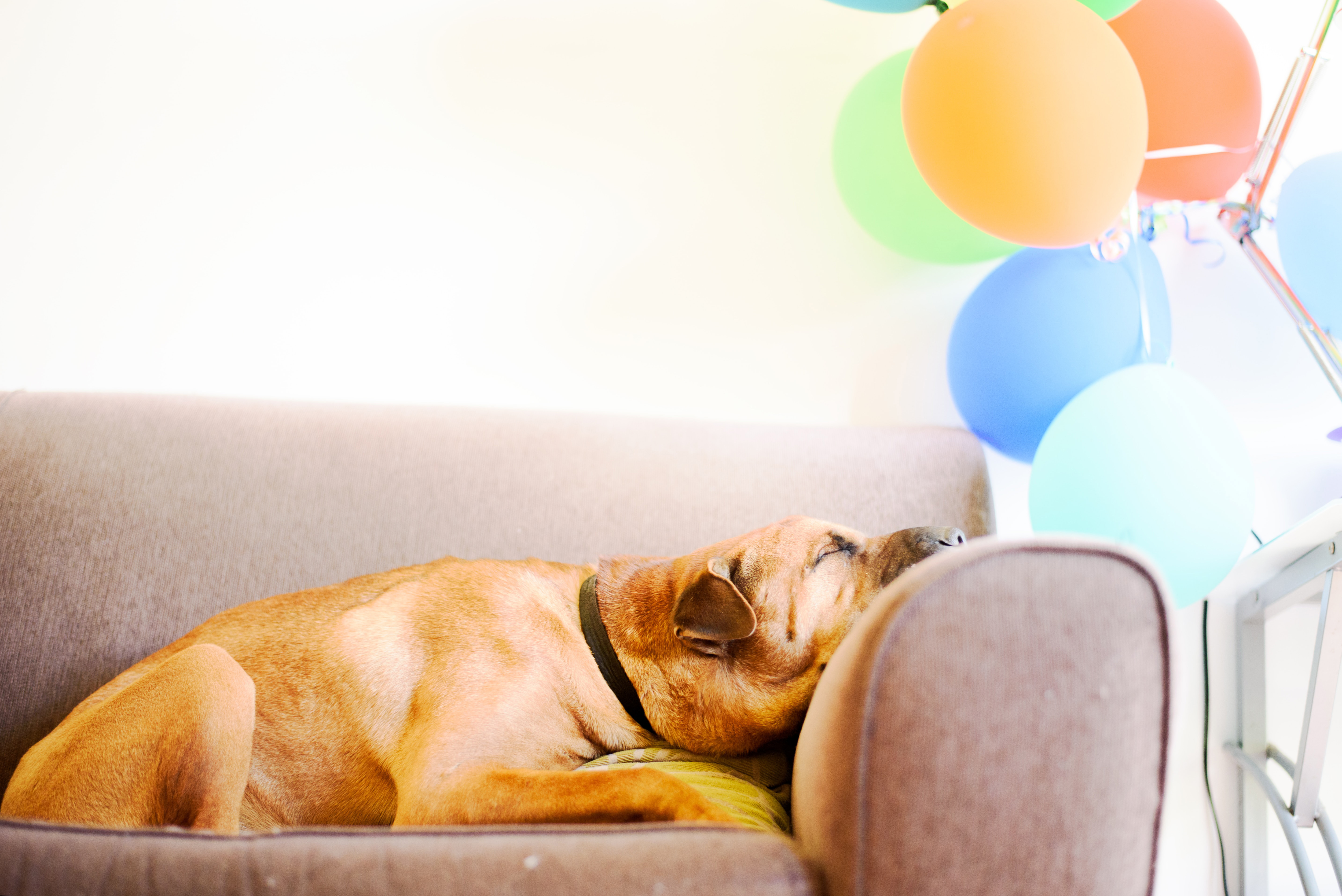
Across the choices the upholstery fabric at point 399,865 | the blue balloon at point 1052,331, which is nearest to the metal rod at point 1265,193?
the blue balloon at point 1052,331

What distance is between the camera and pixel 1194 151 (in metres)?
1.99

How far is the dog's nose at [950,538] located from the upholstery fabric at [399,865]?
0.75m

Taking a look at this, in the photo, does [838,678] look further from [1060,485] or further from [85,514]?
[85,514]

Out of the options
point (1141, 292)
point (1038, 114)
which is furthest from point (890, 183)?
point (1141, 292)

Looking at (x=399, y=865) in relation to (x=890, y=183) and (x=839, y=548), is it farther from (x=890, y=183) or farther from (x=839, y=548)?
(x=890, y=183)

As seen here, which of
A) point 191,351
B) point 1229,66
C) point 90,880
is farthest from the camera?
point 191,351

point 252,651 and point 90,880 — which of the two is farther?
point 252,651

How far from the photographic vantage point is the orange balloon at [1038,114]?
1.68m

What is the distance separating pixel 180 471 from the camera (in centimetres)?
192

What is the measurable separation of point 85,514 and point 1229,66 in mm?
3037

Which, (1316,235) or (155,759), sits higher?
(1316,235)

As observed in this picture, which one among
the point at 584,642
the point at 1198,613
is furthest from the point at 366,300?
the point at 1198,613

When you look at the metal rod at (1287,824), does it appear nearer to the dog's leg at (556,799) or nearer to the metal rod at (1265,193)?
the metal rod at (1265,193)

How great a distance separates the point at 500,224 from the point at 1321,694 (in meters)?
2.70
